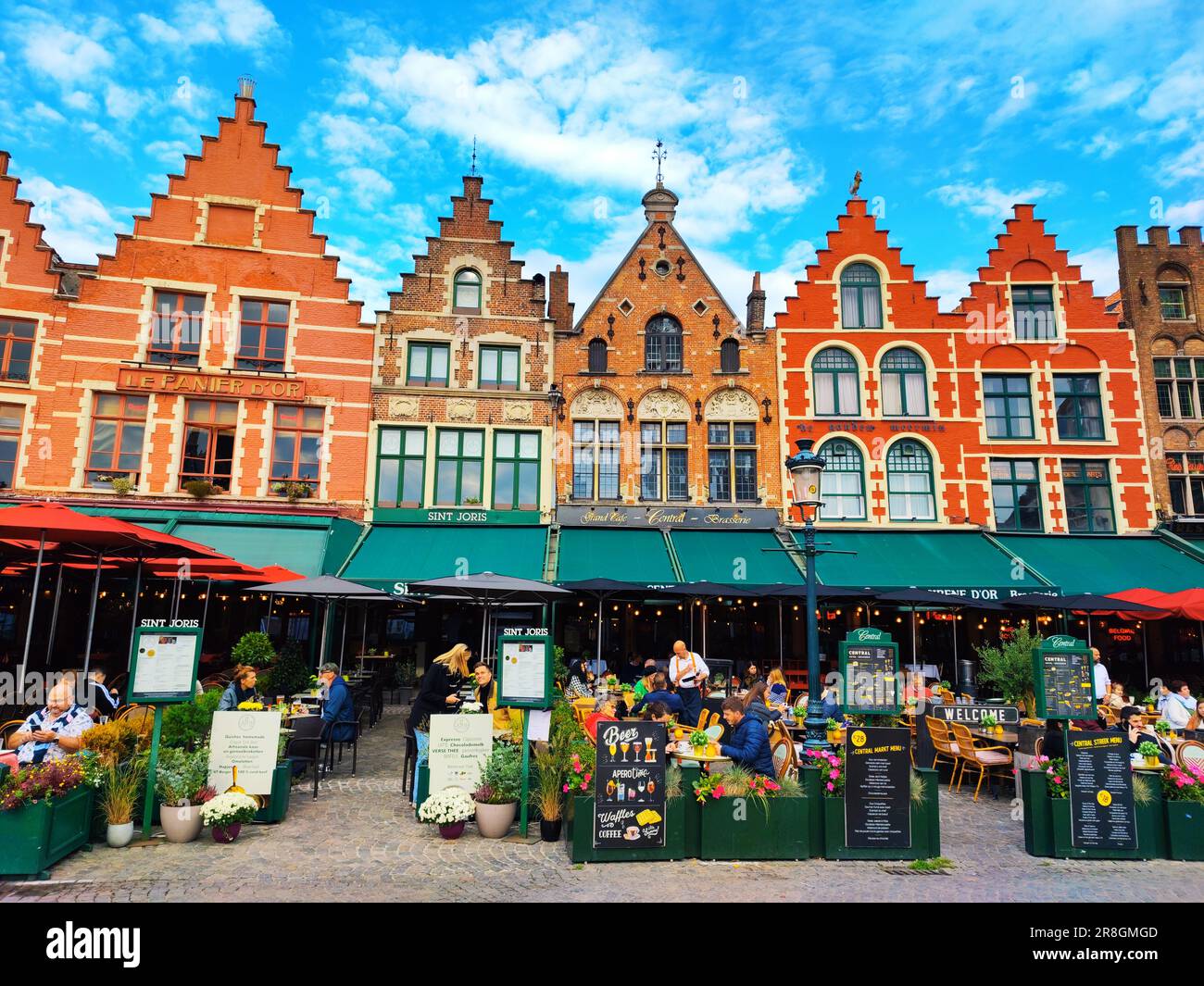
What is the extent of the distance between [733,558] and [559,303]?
369 inches

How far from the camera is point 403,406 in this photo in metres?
19.9

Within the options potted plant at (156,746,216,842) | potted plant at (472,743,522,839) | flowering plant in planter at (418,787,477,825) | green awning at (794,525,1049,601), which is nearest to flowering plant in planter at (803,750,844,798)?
potted plant at (472,743,522,839)

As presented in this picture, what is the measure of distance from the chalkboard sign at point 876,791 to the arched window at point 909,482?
14.2 meters

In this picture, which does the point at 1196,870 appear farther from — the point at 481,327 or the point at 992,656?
the point at 481,327

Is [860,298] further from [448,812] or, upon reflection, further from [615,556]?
[448,812]

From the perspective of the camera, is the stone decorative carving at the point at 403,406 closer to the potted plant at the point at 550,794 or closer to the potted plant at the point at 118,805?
the potted plant at the point at 118,805

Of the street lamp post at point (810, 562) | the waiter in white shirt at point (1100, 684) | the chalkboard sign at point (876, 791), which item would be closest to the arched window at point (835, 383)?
the waiter in white shirt at point (1100, 684)

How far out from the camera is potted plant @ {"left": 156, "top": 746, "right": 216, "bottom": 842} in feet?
23.7

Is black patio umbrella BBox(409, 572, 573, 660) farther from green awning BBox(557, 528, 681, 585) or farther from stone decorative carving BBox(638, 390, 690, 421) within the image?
stone decorative carving BBox(638, 390, 690, 421)

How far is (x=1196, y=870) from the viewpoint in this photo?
23.5ft

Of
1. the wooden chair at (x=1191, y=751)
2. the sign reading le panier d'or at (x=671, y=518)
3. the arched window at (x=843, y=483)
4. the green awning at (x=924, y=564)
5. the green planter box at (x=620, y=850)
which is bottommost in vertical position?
the green planter box at (x=620, y=850)

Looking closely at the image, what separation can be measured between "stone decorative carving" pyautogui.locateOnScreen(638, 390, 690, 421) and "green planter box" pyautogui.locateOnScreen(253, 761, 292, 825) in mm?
14245

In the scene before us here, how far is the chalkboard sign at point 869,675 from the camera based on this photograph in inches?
316
